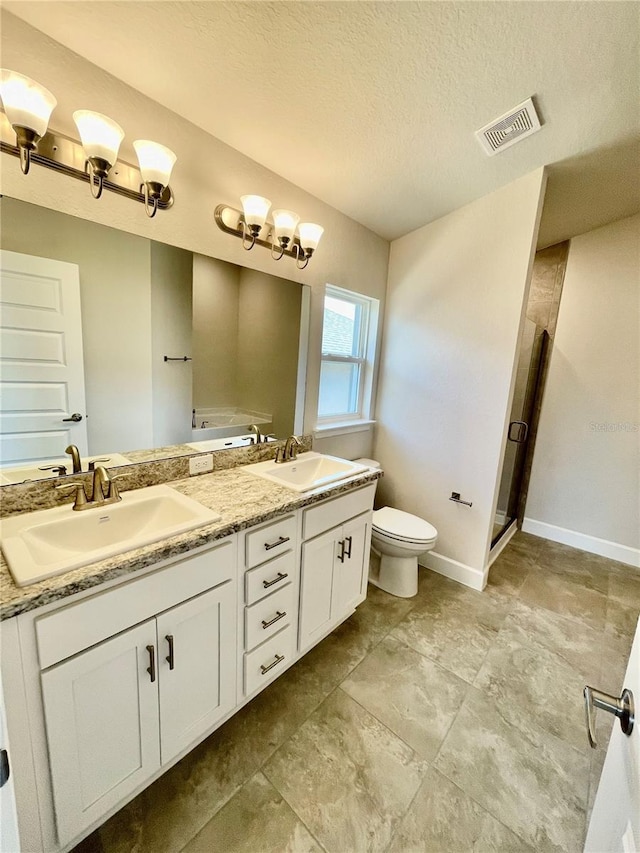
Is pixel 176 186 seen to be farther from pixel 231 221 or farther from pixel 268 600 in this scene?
pixel 268 600

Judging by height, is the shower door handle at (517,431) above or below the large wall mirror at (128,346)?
below

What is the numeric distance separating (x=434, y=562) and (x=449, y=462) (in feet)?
2.48

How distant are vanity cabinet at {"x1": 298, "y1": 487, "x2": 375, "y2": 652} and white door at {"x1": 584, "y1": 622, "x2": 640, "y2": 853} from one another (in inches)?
39.4

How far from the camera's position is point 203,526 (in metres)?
1.06

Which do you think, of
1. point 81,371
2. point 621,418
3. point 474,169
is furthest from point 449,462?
point 81,371

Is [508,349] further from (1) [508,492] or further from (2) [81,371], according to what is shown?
(2) [81,371]

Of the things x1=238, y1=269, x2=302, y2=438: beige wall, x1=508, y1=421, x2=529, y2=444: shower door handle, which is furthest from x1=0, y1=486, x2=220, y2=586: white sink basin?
x1=508, y1=421, x2=529, y2=444: shower door handle

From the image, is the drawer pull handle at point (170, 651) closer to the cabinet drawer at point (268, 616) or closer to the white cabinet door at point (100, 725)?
the white cabinet door at point (100, 725)

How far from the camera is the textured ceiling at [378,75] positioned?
3.50 feet

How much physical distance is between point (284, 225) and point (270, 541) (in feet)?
4.69

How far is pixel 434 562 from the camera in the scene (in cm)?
246

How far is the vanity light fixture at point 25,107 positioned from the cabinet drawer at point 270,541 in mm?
1294

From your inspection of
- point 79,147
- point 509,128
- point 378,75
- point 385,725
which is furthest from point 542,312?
point 79,147

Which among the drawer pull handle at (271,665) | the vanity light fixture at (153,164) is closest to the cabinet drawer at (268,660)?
the drawer pull handle at (271,665)
